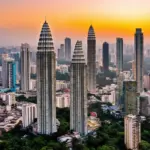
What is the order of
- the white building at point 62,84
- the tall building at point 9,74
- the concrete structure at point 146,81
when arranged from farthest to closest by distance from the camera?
the concrete structure at point 146,81 < the tall building at point 9,74 < the white building at point 62,84

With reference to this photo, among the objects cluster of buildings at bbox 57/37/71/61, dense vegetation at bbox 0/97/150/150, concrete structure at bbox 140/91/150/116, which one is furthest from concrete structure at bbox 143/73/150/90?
dense vegetation at bbox 0/97/150/150

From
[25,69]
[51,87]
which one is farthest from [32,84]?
[51,87]

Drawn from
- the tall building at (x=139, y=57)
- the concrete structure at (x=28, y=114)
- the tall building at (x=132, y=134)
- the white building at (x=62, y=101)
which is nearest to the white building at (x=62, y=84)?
the white building at (x=62, y=101)

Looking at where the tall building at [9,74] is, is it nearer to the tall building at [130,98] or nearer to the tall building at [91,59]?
the tall building at [91,59]

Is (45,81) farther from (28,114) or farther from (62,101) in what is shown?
(62,101)

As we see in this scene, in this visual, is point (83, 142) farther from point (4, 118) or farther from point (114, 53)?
point (114, 53)
